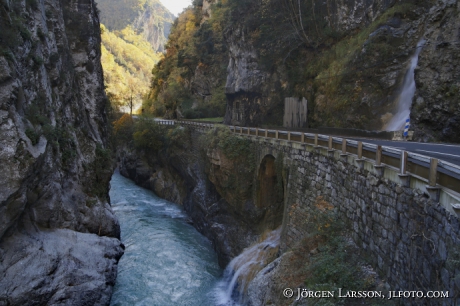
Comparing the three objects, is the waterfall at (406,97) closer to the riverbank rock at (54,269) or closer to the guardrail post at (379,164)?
the guardrail post at (379,164)

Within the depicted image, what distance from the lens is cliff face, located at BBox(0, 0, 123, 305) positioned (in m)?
11.2

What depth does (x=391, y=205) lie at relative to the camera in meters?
8.02

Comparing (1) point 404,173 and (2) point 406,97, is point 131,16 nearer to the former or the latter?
(2) point 406,97

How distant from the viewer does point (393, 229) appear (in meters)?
7.84

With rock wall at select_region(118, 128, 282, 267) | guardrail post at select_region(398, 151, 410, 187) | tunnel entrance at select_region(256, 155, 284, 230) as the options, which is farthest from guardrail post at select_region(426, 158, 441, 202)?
rock wall at select_region(118, 128, 282, 267)

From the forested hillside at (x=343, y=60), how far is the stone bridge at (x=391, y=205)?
8.31 meters

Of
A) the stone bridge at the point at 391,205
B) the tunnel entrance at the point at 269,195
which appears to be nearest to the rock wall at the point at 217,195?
the tunnel entrance at the point at 269,195

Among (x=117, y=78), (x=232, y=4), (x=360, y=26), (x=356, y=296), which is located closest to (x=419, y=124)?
(x=360, y=26)

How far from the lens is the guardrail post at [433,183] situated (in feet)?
20.8

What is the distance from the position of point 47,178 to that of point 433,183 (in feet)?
44.9

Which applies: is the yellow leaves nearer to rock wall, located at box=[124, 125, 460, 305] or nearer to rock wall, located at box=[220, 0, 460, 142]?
rock wall, located at box=[220, 0, 460, 142]

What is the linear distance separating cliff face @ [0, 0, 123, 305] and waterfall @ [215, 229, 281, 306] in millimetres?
5161

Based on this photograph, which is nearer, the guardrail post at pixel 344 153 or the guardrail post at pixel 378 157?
the guardrail post at pixel 378 157

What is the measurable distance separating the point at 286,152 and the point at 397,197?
8588mm
